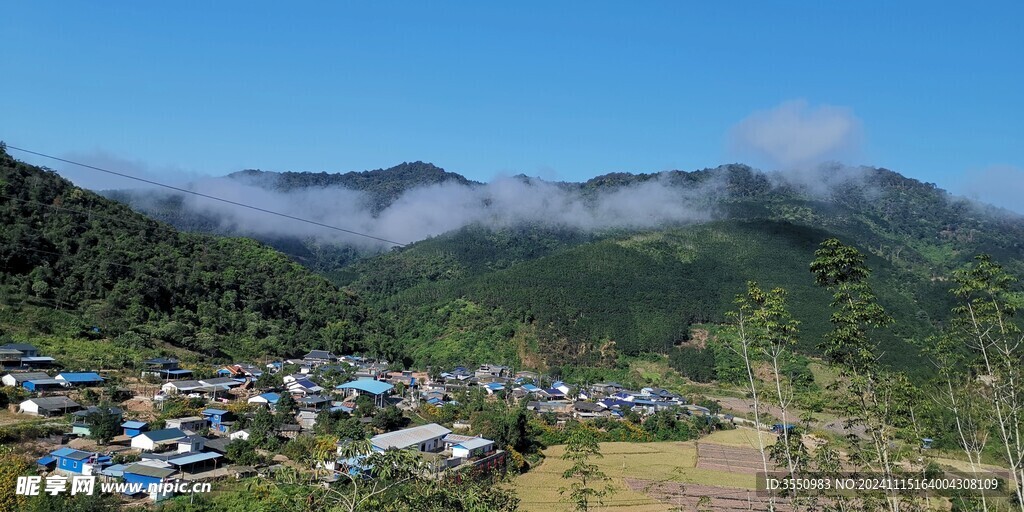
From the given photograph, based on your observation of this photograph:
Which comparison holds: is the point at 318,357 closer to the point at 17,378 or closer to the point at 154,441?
the point at 17,378

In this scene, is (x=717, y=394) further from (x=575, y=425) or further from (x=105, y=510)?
(x=105, y=510)

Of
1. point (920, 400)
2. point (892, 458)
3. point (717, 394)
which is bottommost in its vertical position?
point (717, 394)

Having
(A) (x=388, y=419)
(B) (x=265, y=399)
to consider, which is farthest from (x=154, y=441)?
(A) (x=388, y=419)

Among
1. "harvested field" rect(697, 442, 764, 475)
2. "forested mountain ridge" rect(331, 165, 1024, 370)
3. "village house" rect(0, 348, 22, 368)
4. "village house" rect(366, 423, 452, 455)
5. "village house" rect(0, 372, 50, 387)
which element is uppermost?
"forested mountain ridge" rect(331, 165, 1024, 370)

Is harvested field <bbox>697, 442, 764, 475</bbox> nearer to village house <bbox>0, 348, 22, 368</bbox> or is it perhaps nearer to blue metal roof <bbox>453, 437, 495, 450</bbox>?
blue metal roof <bbox>453, 437, 495, 450</bbox>

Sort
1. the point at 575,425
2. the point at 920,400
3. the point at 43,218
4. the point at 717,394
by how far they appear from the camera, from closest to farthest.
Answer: the point at 920,400 → the point at 575,425 → the point at 43,218 → the point at 717,394

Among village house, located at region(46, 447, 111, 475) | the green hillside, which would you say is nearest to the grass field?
village house, located at region(46, 447, 111, 475)

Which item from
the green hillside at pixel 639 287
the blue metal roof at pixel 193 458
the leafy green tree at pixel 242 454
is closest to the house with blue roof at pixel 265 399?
the leafy green tree at pixel 242 454

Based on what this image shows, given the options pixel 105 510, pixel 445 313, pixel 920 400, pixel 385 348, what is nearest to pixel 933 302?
pixel 445 313
